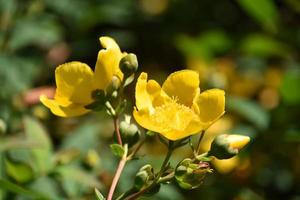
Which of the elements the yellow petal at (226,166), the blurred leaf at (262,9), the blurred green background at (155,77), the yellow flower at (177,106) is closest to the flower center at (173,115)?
the yellow flower at (177,106)

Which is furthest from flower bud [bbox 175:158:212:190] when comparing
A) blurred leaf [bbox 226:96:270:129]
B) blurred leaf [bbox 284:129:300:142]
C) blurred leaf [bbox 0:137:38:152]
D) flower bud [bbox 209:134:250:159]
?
blurred leaf [bbox 226:96:270:129]

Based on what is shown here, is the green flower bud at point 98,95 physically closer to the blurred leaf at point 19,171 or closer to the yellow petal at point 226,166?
the blurred leaf at point 19,171

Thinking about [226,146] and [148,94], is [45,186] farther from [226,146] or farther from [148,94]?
[226,146]

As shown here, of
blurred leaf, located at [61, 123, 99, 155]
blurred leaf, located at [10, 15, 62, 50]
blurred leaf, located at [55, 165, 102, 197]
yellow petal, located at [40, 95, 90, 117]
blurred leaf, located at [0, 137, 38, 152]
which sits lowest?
blurred leaf, located at [61, 123, 99, 155]

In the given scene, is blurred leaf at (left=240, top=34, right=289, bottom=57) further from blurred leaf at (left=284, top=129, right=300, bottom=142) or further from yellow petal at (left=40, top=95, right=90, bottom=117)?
yellow petal at (left=40, top=95, right=90, bottom=117)

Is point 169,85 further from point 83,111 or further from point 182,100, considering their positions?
point 83,111

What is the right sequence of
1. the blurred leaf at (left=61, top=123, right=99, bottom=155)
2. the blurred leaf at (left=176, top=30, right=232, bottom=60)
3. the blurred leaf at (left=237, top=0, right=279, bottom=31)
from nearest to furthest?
the blurred leaf at (left=61, top=123, right=99, bottom=155) < the blurred leaf at (left=237, top=0, right=279, bottom=31) < the blurred leaf at (left=176, top=30, right=232, bottom=60)
